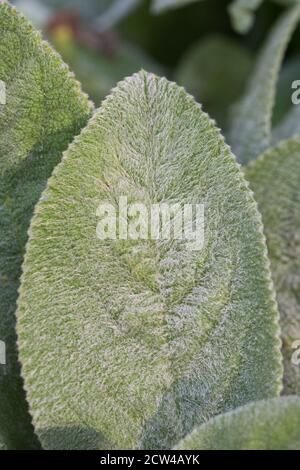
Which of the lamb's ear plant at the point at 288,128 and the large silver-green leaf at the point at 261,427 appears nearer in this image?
the large silver-green leaf at the point at 261,427

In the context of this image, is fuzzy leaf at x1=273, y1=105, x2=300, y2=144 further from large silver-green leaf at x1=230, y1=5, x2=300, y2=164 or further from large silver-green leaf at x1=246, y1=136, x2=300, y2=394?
large silver-green leaf at x1=246, y1=136, x2=300, y2=394

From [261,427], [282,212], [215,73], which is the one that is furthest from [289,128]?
[261,427]

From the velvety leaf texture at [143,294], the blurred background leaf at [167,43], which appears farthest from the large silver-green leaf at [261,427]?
the blurred background leaf at [167,43]

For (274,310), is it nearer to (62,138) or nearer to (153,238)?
(153,238)

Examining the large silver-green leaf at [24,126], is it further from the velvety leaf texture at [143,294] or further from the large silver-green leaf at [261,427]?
the large silver-green leaf at [261,427]

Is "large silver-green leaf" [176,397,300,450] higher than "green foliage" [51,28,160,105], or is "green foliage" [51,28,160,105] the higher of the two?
"green foliage" [51,28,160,105]

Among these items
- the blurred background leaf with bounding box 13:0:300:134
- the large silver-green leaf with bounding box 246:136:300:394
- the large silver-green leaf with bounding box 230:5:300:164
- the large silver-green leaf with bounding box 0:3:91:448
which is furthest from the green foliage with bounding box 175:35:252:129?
the large silver-green leaf with bounding box 0:3:91:448
